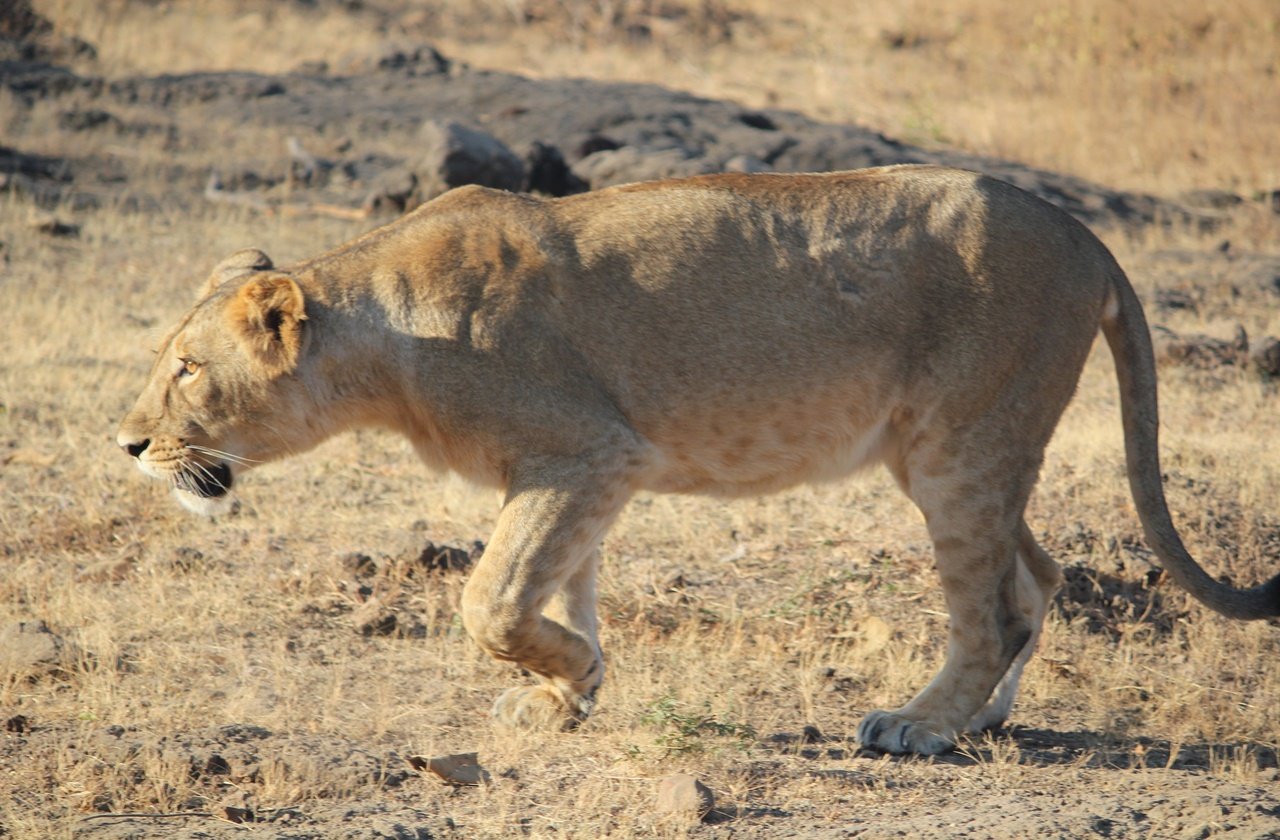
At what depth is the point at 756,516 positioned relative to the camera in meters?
6.66

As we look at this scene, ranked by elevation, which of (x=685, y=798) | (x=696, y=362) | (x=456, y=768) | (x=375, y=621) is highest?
(x=696, y=362)

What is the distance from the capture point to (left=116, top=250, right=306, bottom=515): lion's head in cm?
442

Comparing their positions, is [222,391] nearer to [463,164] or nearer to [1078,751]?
[1078,751]

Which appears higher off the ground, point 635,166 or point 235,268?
point 235,268

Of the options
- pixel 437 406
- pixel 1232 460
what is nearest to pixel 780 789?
pixel 437 406

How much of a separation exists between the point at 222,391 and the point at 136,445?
13.4 inches

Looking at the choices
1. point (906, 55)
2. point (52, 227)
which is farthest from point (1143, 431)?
point (906, 55)

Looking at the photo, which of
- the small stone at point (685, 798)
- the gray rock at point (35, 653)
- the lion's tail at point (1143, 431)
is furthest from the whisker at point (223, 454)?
the lion's tail at point (1143, 431)

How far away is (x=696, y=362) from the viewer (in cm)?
454

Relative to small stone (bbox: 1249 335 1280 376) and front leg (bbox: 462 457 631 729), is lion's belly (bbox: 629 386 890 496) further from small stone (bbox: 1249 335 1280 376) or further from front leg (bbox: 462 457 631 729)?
small stone (bbox: 1249 335 1280 376)

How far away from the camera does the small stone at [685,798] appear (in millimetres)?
3996

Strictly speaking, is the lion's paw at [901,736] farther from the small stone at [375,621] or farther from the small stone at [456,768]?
the small stone at [375,621]

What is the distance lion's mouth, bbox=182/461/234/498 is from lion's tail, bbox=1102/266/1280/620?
2899 mm

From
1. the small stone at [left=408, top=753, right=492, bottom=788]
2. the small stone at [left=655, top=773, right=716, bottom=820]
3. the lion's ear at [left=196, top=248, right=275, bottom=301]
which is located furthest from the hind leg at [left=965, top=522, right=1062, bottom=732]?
the lion's ear at [left=196, top=248, right=275, bottom=301]
